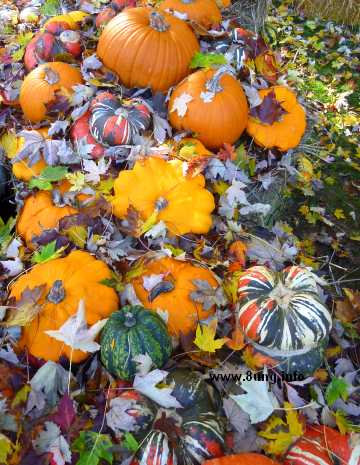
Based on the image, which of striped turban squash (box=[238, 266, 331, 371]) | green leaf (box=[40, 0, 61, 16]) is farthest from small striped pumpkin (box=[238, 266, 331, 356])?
green leaf (box=[40, 0, 61, 16])

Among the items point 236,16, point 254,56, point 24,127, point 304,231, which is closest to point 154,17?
point 254,56

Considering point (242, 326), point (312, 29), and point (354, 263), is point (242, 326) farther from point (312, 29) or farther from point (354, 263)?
point (312, 29)

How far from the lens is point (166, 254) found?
2.11 m

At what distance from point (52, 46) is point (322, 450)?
292 centimetres

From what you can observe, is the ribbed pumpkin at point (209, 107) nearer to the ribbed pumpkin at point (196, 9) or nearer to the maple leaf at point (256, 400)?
the ribbed pumpkin at point (196, 9)

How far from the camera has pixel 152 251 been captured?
213cm

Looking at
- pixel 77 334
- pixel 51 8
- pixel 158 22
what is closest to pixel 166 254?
pixel 77 334

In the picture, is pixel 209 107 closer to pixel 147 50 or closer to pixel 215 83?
pixel 215 83

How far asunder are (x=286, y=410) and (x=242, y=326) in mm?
369

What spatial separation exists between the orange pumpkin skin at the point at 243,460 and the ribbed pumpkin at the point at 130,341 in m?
0.41

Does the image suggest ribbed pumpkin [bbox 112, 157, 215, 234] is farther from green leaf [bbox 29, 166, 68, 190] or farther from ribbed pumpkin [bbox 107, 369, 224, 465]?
ribbed pumpkin [bbox 107, 369, 224, 465]

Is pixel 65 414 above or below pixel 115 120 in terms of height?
below

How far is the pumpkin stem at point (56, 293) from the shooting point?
1830 mm

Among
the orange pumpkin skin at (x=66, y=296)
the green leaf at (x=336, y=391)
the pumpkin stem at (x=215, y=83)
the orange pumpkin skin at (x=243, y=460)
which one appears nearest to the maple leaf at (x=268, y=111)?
the pumpkin stem at (x=215, y=83)
